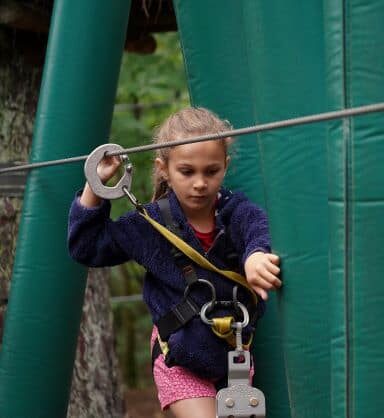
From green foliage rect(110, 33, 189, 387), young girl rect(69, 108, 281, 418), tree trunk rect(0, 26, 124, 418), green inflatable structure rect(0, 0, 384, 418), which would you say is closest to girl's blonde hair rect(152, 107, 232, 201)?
young girl rect(69, 108, 281, 418)

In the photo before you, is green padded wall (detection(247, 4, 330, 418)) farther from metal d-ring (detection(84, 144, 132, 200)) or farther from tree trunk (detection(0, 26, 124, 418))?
tree trunk (detection(0, 26, 124, 418))

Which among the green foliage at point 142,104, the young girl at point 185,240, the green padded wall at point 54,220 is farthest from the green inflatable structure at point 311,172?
the green foliage at point 142,104

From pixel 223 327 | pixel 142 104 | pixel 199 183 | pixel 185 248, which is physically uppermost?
pixel 142 104

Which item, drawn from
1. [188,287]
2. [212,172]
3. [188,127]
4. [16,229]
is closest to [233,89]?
[188,127]

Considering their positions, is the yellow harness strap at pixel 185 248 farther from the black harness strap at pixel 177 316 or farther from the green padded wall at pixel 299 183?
the green padded wall at pixel 299 183

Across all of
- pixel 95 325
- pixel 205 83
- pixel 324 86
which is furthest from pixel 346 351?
pixel 95 325

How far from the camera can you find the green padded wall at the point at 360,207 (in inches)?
77.8

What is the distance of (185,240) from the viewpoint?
2.68 metres

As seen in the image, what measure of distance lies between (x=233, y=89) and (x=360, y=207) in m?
1.21

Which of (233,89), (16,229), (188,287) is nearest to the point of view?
(188,287)

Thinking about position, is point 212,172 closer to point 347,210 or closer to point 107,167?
point 107,167

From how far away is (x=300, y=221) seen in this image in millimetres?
2240

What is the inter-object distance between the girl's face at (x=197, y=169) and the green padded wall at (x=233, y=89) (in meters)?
0.46

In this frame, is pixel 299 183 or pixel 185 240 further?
pixel 185 240
